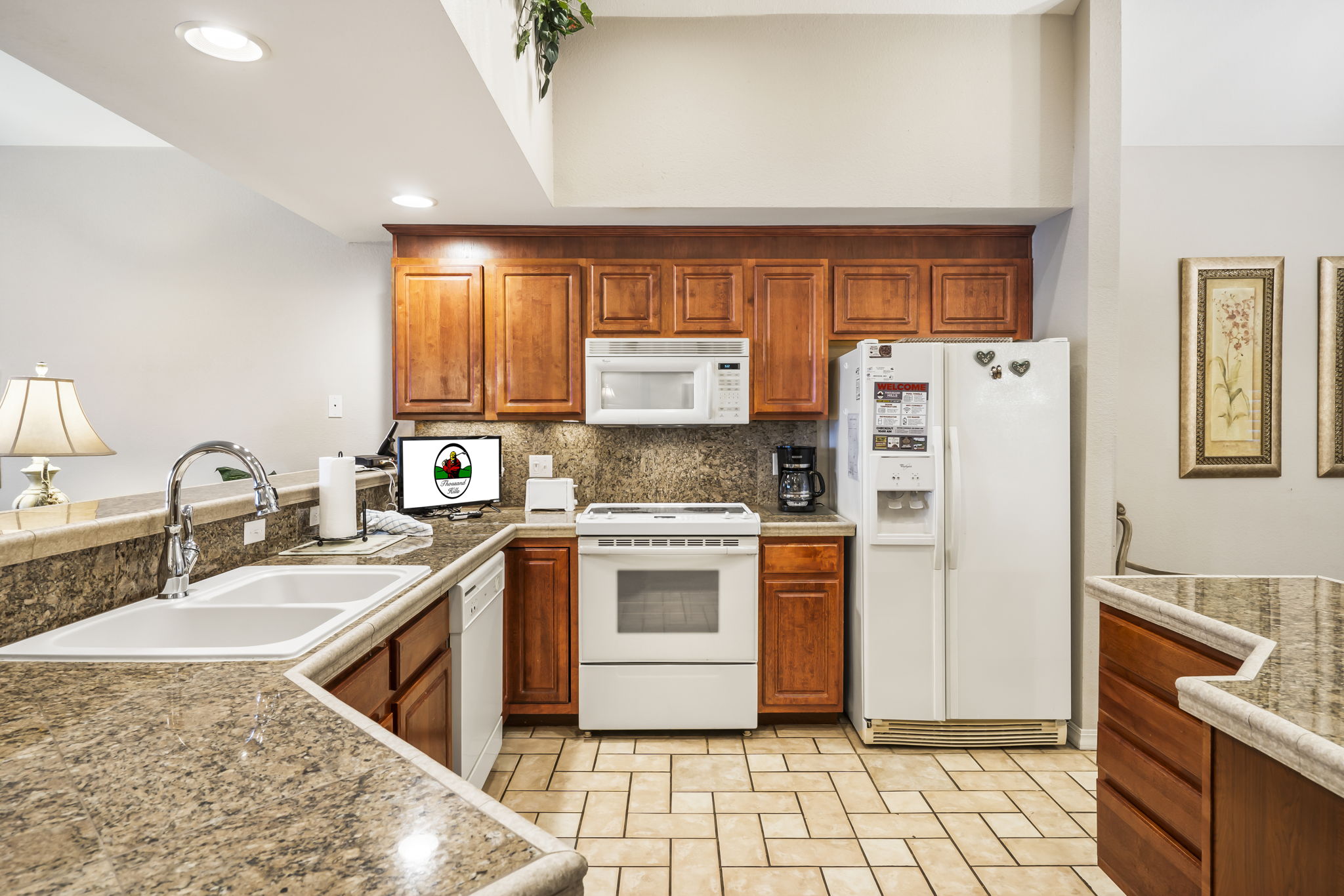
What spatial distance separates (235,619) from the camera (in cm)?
149

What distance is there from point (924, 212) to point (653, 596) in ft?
6.55

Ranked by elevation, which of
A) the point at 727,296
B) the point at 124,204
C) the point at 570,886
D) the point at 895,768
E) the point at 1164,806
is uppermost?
the point at 124,204

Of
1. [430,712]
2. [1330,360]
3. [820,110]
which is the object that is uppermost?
[820,110]

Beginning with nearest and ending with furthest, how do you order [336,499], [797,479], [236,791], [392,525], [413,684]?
[236,791] < [413,684] < [336,499] < [392,525] < [797,479]

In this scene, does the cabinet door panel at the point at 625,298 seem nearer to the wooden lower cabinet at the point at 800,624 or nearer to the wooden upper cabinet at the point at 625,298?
the wooden upper cabinet at the point at 625,298

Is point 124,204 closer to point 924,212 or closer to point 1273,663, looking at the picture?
point 924,212

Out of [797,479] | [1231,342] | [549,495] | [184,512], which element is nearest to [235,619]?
[184,512]

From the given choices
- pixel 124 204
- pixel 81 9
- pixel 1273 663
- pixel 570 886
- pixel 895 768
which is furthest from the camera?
pixel 124 204

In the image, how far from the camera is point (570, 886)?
1.77 feet

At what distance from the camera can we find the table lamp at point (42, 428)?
2611 millimetres

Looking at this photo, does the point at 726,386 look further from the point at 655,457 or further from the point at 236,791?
the point at 236,791

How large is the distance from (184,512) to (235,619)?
0.28 m

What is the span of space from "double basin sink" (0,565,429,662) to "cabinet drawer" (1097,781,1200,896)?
5.97 ft

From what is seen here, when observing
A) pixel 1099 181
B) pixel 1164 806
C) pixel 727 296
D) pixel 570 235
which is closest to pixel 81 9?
pixel 570 235
